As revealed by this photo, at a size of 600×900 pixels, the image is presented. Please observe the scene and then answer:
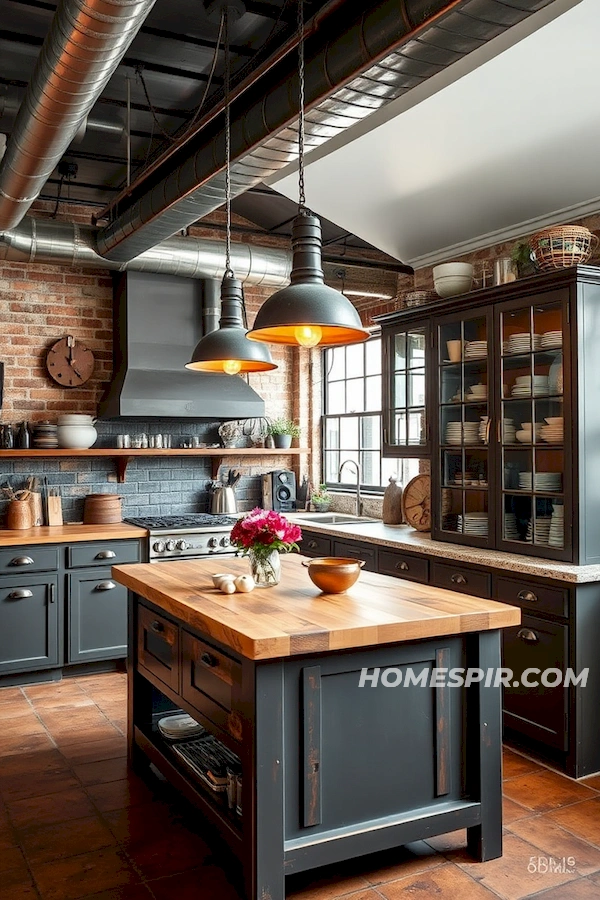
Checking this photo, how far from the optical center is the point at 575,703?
356 cm

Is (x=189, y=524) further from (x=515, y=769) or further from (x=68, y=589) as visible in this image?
(x=515, y=769)

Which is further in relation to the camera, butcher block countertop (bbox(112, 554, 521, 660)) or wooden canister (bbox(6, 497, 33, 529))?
wooden canister (bbox(6, 497, 33, 529))

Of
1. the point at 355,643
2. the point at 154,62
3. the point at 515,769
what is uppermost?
the point at 154,62

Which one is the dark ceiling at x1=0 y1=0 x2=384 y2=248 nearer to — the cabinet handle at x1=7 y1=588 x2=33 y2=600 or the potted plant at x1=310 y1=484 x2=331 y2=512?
the potted plant at x1=310 y1=484 x2=331 y2=512

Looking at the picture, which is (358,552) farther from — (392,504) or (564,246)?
(564,246)

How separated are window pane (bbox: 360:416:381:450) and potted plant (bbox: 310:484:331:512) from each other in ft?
1.71

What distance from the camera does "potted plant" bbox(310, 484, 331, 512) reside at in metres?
6.60

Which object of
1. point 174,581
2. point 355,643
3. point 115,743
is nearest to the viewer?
point 355,643

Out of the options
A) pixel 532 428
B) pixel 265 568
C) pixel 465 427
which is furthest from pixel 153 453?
pixel 532 428

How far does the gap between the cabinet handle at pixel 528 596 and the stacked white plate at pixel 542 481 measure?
51 centimetres

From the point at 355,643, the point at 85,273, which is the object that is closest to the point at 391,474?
the point at 85,273

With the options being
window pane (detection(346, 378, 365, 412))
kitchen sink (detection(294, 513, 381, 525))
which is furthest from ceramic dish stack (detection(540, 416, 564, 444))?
window pane (detection(346, 378, 365, 412))

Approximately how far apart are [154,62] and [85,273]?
2.16 m

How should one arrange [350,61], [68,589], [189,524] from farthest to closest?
[189,524] → [68,589] → [350,61]
